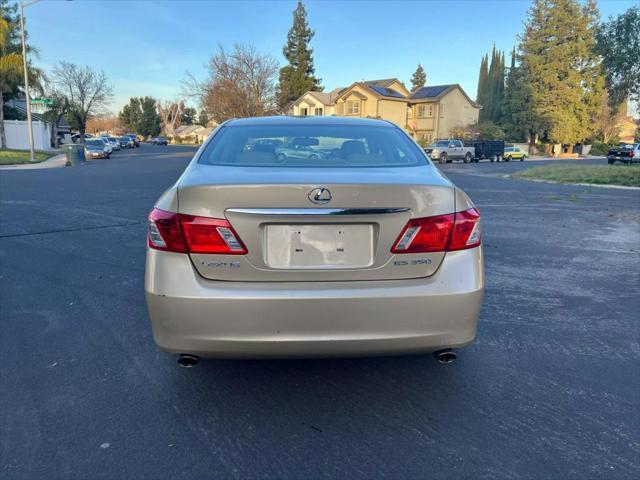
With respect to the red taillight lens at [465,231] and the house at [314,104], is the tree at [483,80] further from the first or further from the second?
the red taillight lens at [465,231]

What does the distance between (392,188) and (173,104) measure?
131 metres

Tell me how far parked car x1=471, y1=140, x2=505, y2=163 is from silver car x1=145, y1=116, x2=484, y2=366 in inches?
1650

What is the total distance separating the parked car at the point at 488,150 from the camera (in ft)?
139

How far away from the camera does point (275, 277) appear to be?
94.0 inches

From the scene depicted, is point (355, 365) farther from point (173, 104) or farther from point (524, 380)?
point (173, 104)

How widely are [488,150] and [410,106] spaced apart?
59.0 ft

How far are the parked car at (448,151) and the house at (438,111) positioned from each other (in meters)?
17.2

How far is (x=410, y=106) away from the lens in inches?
2313

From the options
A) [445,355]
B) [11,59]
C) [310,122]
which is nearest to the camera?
[445,355]

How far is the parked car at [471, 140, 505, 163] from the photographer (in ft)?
139

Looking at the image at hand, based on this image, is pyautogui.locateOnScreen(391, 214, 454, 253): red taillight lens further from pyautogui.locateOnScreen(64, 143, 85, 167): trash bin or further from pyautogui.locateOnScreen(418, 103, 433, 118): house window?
pyautogui.locateOnScreen(418, 103, 433, 118): house window

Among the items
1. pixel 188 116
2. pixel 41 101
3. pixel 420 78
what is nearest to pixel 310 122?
pixel 41 101

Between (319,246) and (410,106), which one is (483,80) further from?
(319,246)

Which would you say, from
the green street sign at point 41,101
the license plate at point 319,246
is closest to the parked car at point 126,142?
the green street sign at point 41,101
